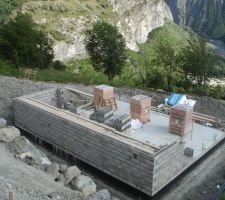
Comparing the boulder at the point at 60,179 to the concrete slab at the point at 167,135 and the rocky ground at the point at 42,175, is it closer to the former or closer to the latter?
the rocky ground at the point at 42,175

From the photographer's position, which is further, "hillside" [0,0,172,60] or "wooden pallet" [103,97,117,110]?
"hillside" [0,0,172,60]

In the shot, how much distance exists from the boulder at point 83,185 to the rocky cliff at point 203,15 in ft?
546

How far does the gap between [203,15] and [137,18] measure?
10948 cm

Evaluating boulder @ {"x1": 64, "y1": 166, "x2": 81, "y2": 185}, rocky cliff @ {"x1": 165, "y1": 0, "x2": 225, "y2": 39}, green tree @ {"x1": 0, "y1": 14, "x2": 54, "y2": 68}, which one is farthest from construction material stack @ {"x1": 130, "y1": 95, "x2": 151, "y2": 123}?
rocky cliff @ {"x1": 165, "y1": 0, "x2": 225, "y2": 39}

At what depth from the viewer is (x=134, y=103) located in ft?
60.1

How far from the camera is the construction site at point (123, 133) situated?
14281mm

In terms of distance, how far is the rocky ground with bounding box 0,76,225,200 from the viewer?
36.6ft

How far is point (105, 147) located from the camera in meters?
15.2

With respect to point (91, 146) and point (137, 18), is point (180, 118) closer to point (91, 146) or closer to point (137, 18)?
point (91, 146)

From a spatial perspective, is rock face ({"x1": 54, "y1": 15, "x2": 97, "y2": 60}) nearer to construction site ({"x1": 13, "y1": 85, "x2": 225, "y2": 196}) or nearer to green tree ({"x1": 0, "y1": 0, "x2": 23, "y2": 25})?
green tree ({"x1": 0, "y1": 0, "x2": 23, "y2": 25})

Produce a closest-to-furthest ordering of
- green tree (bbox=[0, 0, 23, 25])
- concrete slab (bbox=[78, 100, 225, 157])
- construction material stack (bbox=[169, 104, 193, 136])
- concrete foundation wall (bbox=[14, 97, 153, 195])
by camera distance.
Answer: concrete foundation wall (bbox=[14, 97, 153, 195]) < concrete slab (bbox=[78, 100, 225, 157]) < construction material stack (bbox=[169, 104, 193, 136]) < green tree (bbox=[0, 0, 23, 25])

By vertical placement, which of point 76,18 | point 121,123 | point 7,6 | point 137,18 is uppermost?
point 7,6

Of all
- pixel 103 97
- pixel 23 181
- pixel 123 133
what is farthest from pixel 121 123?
pixel 23 181

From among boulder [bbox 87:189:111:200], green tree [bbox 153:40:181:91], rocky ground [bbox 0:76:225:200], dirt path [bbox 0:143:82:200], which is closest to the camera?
dirt path [bbox 0:143:82:200]
